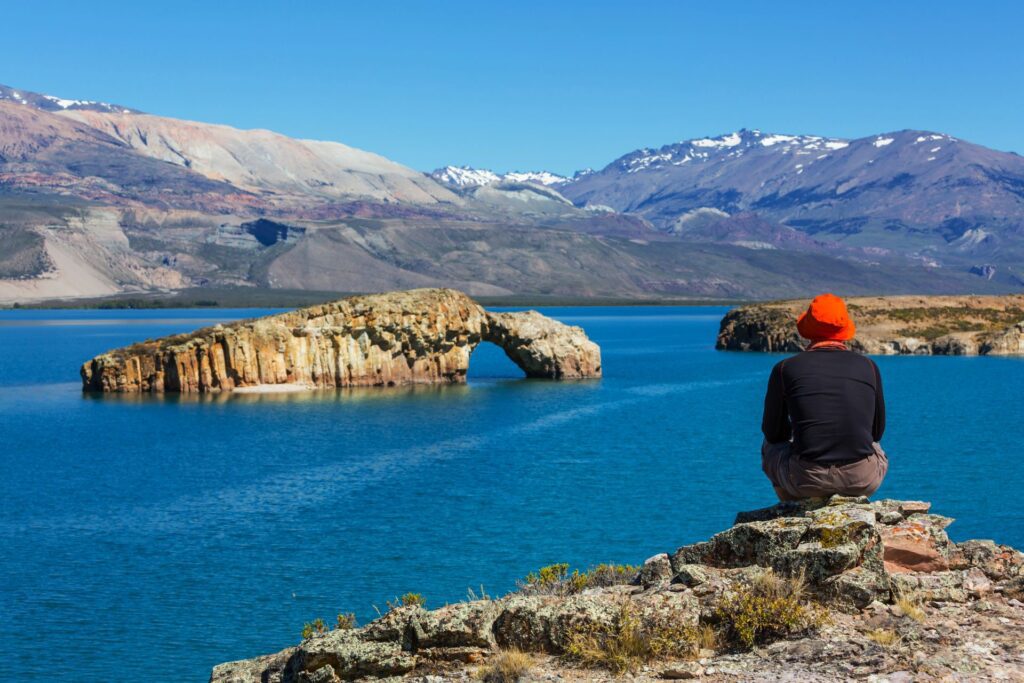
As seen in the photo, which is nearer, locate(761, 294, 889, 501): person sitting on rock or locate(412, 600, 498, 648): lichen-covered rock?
locate(412, 600, 498, 648): lichen-covered rock

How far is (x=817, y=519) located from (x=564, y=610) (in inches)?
104

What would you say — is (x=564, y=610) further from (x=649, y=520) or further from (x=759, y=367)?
(x=759, y=367)

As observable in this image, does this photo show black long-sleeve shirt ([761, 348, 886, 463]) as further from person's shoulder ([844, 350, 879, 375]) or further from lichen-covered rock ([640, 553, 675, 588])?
lichen-covered rock ([640, 553, 675, 588])

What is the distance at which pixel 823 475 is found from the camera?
12.3 metres

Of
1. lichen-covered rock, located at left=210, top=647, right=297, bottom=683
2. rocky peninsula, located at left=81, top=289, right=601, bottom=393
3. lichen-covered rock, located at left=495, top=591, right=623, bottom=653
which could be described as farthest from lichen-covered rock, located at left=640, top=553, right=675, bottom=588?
rocky peninsula, located at left=81, top=289, right=601, bottom=393

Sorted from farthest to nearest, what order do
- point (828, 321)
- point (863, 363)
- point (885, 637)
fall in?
point (828, 321) → point (863, 363) → point (885, 637)

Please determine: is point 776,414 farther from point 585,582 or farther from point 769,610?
point 585,582

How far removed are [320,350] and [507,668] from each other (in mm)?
61736

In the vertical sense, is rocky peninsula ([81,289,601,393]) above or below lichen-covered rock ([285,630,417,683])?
above

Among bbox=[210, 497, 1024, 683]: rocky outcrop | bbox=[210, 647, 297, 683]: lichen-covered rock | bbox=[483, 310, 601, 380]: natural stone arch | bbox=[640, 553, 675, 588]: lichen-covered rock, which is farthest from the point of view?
bbox=[483, 310, 601, 380]: natural stone arch

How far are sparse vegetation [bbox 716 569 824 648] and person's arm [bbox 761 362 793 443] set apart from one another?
1717 millimetres

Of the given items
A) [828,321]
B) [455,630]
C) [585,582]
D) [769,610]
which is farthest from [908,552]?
[455,630]

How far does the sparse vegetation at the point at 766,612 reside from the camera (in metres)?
11.1

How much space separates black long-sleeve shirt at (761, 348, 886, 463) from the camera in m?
12.1
